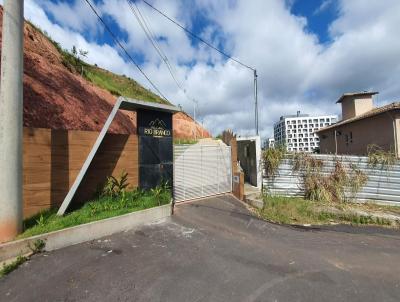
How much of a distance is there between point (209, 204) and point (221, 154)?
2.82 metres

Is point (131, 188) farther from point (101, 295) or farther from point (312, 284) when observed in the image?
point (312, 284)

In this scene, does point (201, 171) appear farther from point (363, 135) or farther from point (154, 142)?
point (363, 135)

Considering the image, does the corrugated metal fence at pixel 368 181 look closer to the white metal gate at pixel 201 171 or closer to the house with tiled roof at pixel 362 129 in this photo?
the house with tiled roof at pixel 362 129

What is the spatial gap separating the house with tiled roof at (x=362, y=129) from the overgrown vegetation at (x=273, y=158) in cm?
405

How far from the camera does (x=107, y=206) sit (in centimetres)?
664

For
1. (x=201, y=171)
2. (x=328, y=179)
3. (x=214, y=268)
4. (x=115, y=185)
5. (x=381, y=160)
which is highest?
(x=381, y=160)

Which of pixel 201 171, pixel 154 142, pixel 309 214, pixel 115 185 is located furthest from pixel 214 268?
pixel 201 171

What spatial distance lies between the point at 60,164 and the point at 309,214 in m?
7.42

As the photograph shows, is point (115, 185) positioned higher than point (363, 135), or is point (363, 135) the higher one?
point (363, 135)

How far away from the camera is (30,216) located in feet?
18.7

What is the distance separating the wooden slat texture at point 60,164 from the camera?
579cm

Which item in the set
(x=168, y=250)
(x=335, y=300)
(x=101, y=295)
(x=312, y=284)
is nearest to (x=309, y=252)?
(x=312, y=284)

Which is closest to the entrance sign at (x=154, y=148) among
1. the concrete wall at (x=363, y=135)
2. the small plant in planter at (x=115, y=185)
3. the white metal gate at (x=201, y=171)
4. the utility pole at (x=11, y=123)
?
the white metal gate at (x=201, y=171)

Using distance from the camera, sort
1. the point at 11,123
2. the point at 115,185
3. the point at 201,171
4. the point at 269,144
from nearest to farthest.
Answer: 1. the point at 11,123
2. the point at 115,185
3. the point at 201,171
4. the point at 269,144
